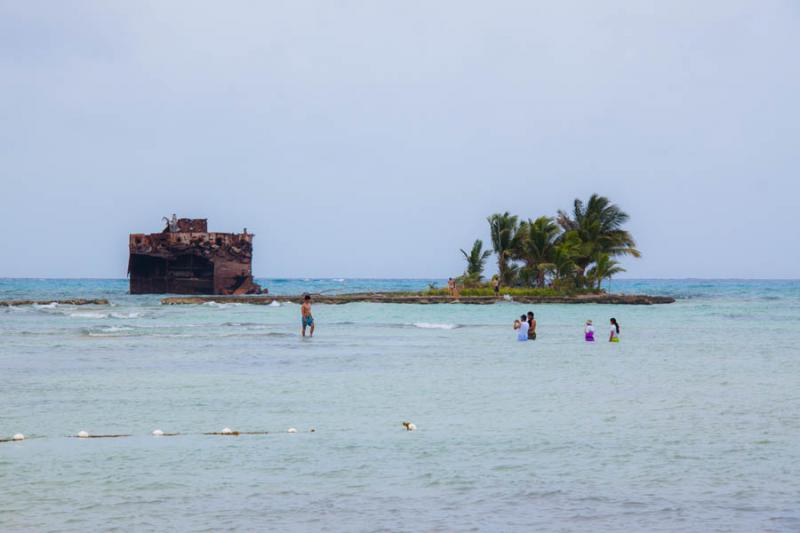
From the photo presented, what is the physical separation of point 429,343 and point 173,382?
489 inches

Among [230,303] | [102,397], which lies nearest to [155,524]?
[102,397]

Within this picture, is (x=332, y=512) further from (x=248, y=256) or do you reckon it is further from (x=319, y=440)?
(x=248, y=256)

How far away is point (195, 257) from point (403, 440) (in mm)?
67954

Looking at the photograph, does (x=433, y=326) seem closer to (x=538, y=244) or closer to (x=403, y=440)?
(x=538, y=244)

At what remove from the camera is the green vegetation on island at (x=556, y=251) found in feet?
192

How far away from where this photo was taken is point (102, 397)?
16578 millimetres

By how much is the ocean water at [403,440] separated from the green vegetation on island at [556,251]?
1226 inches

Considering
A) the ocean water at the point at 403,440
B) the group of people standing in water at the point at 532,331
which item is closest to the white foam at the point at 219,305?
the group of people standing in water at the point at 532,331

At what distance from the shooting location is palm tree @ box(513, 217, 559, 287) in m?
58.3

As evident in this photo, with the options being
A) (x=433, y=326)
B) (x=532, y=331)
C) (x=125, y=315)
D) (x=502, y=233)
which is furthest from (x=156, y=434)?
(x=502, y=233)

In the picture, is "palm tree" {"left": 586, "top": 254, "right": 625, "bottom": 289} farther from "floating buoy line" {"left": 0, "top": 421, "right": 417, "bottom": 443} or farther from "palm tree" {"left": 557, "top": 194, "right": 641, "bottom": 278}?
"floating buoy line" {"left": 0, "top": 421, "right": 417, "bottom": 443}

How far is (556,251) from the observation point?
57.5 m

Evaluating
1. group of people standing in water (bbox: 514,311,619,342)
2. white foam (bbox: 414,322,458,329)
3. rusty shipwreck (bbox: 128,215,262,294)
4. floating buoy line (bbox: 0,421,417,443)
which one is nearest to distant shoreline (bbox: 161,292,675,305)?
rusty shipwreck (bbox: 128,215,262,294)

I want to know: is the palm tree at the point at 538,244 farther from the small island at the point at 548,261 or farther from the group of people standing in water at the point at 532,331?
the group of people standing in water at the point at 532,331
